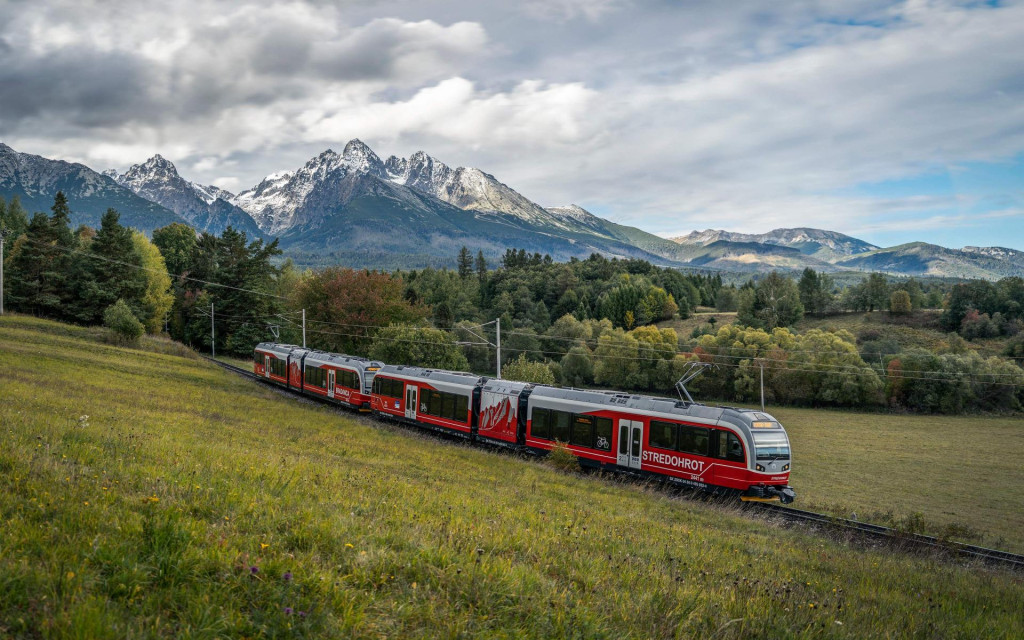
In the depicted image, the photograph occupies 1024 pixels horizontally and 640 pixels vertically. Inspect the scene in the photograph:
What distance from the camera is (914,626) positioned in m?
6.47

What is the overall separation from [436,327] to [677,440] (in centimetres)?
7314

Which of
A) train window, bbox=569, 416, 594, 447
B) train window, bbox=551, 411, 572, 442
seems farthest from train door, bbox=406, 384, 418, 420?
train window, bbox=569, 416, 594, 447

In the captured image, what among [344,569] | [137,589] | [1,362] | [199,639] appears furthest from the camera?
[1,362]

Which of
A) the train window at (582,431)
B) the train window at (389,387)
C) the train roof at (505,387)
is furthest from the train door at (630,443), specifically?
the train window at (389,387)

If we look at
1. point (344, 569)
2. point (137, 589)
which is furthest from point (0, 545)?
point (344, 569)

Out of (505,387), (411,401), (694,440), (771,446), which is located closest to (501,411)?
(505,387)

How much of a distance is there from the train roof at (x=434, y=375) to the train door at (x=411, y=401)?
0.69 meters

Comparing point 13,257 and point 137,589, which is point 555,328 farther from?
point 137,589

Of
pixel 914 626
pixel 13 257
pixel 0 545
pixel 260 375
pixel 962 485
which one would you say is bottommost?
pixel 962 485

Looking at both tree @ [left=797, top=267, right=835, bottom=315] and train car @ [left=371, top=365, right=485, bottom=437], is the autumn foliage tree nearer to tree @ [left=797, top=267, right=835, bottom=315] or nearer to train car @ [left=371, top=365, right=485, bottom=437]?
train car @ [left=371, top=365, right=485, bottom=437]

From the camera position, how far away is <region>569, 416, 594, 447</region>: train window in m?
24.7

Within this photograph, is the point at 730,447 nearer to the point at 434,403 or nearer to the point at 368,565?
the point at 434,403

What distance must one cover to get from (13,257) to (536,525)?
81903 mm

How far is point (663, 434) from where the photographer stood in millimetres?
22516
